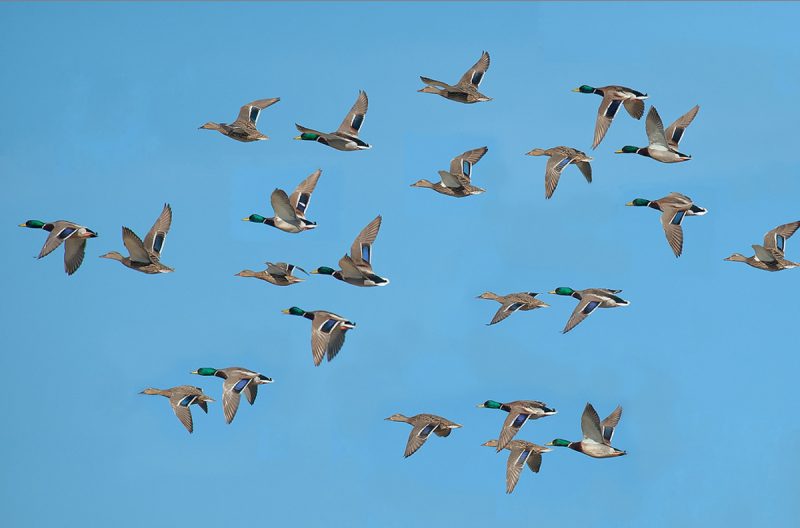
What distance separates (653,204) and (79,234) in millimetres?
21204

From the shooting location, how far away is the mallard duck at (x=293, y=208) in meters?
70.4

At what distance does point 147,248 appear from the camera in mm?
71250

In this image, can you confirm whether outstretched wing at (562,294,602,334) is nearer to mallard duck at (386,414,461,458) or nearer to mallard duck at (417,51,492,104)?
mallard duck at (386,414,461,458)

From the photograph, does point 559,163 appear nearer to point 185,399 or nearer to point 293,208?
point 293,208

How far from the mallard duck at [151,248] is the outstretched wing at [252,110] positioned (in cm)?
469

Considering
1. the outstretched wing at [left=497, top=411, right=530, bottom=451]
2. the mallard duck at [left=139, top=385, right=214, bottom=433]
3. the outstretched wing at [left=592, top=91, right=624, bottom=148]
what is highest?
the outstretched wing at [left=592, top=91, right=624, bottom=148]

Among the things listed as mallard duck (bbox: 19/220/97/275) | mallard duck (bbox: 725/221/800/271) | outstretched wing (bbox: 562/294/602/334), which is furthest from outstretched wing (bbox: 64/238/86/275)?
mallard duck (bbox: 725/221/800/271)

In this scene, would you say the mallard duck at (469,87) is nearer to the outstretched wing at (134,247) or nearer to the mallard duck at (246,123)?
the mallard duck at (246,123)

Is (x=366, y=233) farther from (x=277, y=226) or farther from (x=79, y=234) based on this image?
(x=79, y=234)

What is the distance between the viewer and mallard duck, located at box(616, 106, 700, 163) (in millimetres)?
72188

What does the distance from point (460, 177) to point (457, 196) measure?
0.74 meters

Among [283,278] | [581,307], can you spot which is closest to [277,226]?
[283,278]

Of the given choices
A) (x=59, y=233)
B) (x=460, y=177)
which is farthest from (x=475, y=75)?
(x=59, y=233)

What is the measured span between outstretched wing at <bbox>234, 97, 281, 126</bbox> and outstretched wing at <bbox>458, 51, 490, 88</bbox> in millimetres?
7135
